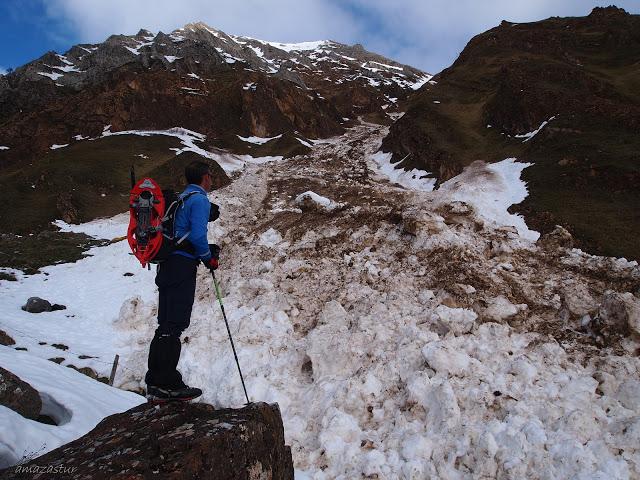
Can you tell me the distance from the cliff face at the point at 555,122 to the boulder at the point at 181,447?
17207 mm

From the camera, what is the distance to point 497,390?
786 centimetres

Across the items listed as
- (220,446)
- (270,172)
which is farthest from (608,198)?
(270,172)

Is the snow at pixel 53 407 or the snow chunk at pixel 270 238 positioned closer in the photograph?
the snow at pixel 53 407

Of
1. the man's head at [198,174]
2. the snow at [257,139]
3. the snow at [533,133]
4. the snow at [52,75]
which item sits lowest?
the man's head at [198,174]

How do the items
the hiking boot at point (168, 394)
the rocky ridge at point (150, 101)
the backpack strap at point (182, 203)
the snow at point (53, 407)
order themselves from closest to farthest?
the snow at point (53, 407) < the hiking boot at point (168, 394) < the backpack strap at point (182, 203) < the rocky ridge at point (150, 101)

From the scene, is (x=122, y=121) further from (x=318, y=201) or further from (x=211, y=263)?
(x=211, y=263)

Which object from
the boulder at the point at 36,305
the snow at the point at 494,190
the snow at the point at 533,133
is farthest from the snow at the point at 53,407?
the snow at the point at 533,133

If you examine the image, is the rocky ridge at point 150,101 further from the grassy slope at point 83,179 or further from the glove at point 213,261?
the glove at point 213,261

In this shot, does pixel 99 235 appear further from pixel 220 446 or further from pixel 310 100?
pixel 310 100

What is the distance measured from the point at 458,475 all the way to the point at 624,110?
33.1 metres

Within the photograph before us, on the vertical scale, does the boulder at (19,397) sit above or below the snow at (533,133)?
below

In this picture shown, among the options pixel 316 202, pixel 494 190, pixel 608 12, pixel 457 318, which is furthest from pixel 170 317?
pixel 608 12

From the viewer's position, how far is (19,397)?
20.5ft

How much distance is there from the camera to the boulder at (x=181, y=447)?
13.0 ft
